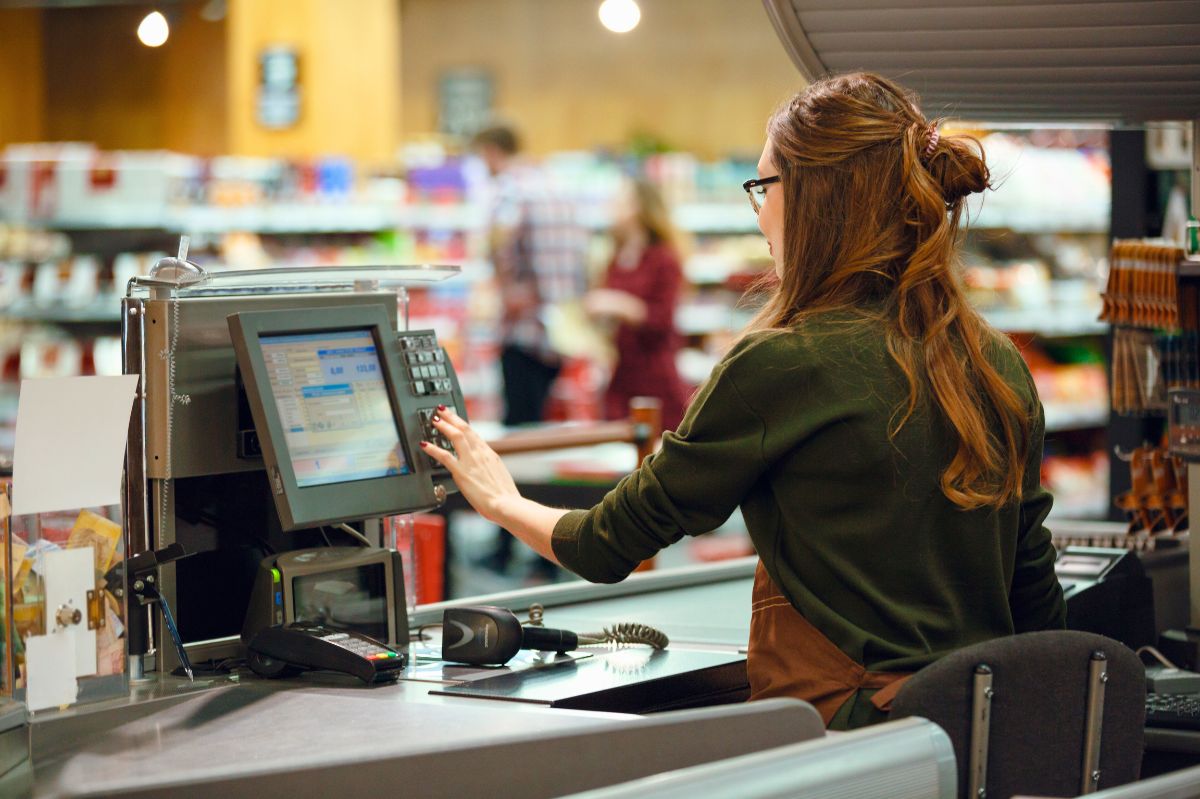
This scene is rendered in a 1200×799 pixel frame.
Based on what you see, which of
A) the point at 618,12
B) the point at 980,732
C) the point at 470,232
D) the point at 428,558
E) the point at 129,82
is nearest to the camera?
the point at 980,732

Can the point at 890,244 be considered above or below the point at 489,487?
above

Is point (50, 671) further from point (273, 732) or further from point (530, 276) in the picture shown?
point (530, 276)

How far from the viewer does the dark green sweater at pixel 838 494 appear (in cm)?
169

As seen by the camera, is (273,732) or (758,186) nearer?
(273,732)

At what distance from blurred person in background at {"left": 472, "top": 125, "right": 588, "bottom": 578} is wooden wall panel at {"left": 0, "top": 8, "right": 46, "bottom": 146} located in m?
5.17

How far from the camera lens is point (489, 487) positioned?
6.57 ft

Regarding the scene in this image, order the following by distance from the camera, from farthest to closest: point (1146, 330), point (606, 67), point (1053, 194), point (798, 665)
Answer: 1. point (606, 67)
2. point (1053, 194)
3. point (1146, 330)
4. point (798, 665)

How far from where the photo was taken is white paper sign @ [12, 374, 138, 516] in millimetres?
1729

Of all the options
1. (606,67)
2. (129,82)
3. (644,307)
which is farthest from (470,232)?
(129,82)

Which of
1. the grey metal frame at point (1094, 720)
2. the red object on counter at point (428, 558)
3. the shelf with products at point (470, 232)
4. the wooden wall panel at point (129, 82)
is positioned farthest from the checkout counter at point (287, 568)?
the wooden wall panel at point (129, 82)

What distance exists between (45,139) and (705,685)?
9823mm

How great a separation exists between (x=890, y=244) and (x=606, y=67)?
28.7ft

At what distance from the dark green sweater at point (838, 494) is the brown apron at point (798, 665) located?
2 centimetres

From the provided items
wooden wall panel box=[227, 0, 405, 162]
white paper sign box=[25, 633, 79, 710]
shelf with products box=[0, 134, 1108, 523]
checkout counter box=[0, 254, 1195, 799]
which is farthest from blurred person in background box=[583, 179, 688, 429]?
white paper sign box=[25, 633, 79, 710]
